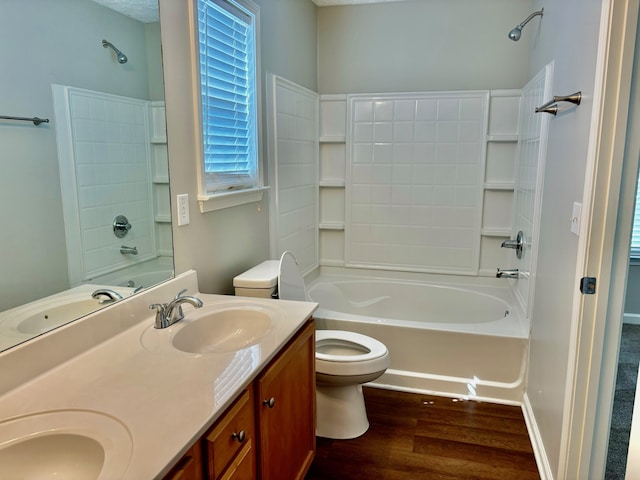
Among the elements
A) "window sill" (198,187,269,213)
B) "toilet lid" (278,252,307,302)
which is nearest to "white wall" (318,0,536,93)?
"window sill" (198,187,269,213)

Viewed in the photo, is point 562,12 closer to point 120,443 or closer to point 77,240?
point 77,240

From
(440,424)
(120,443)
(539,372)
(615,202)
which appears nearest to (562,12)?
(615,202)

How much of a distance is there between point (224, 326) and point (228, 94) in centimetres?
115

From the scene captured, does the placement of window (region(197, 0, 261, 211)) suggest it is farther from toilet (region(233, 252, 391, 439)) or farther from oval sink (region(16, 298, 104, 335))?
oval sink (region(16, 298, 104, 335))

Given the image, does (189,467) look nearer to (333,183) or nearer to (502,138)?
(333,183)

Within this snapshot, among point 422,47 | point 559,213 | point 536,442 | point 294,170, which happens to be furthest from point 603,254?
point 422,47

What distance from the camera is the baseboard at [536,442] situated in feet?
6.51

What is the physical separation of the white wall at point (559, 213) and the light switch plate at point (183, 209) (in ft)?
4.99

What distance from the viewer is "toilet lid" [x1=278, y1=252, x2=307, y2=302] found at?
2.29 metres

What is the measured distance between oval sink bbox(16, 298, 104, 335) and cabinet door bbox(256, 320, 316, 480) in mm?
587

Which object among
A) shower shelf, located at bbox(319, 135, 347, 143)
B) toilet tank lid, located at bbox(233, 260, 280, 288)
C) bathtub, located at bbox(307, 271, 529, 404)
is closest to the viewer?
toilet tank lid, located at bbox(233, 260, 280, 288)

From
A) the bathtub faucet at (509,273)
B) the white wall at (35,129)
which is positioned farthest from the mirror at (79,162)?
the bathtub faucet at (509,273)

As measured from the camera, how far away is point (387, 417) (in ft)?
8.20

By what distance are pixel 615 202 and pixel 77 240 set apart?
1.70 meters
